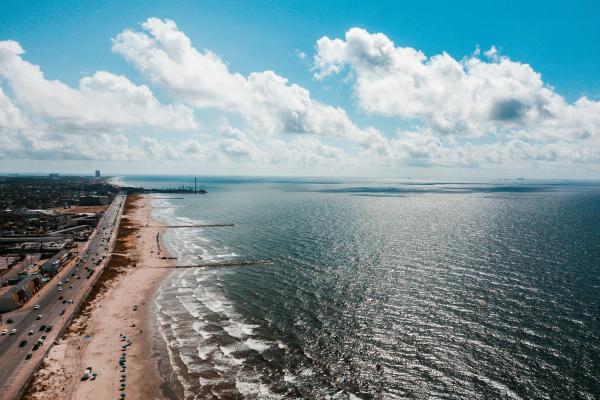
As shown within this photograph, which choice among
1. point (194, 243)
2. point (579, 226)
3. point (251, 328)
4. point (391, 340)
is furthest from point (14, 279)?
point (579, 226)

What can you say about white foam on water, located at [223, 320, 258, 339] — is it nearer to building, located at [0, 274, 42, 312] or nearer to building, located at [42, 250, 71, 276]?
building, located at [0, 274, 42, 312]

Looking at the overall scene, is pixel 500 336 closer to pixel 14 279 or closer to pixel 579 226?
pixel 14 279

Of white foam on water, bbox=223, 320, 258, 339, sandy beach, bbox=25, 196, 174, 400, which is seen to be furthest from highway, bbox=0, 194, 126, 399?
white foam on water, bbox=223, 320, 258, 339

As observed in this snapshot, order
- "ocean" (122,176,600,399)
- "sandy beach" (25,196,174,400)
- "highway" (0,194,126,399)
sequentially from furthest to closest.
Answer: "highway" (0,194,126,399) → "sandy beach" (25,196,174,400) → "ocean" (122,176,600,399)

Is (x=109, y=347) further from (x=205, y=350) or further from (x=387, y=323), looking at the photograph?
(x=387, y=323)

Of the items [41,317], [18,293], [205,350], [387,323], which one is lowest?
[205,350]

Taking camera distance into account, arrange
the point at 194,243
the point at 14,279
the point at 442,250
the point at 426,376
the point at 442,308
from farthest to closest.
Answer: the point at 194,243 < the point at 442,250 < the point at 14,279 < the point at 442,308 < the point at 426,376

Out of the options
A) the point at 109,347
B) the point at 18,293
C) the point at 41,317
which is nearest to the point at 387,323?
the point at 109,347
